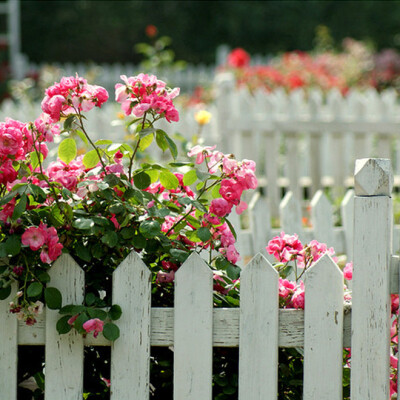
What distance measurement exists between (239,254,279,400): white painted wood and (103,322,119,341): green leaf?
0.99 ft

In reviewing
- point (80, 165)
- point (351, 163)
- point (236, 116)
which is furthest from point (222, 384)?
point (351, 163)

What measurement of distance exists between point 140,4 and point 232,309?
2113cm

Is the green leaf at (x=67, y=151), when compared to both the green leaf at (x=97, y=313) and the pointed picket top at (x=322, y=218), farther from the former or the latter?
the pointed picket top at (x=322, y=218)

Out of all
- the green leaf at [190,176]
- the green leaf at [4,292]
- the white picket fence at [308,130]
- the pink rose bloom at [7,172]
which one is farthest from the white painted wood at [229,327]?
the white picket fence at [308,130]

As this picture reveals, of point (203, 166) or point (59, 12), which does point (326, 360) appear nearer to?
point (203, 166)

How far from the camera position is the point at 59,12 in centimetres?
2136

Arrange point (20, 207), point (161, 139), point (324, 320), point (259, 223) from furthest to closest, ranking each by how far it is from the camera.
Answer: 1. point (259, 223)
2. point (161, 139)
3. point (324, 320)
4. point (20, 207)

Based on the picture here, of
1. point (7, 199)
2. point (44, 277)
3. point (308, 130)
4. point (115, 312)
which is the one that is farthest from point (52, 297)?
point (308, 130)

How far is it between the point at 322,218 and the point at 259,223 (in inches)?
10.5

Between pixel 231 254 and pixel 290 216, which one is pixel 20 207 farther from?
pixel 290 216

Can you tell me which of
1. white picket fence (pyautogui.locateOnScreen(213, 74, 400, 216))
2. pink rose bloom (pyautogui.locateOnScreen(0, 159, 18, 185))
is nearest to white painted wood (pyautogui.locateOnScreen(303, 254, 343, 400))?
pink rose bloom (pyautogui.locateOnScreen(0, 159, 18, 185))

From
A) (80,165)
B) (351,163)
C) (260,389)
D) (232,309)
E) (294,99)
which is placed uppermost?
(294,99)

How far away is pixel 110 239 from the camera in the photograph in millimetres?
1883

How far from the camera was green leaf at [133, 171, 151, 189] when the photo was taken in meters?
2.02
